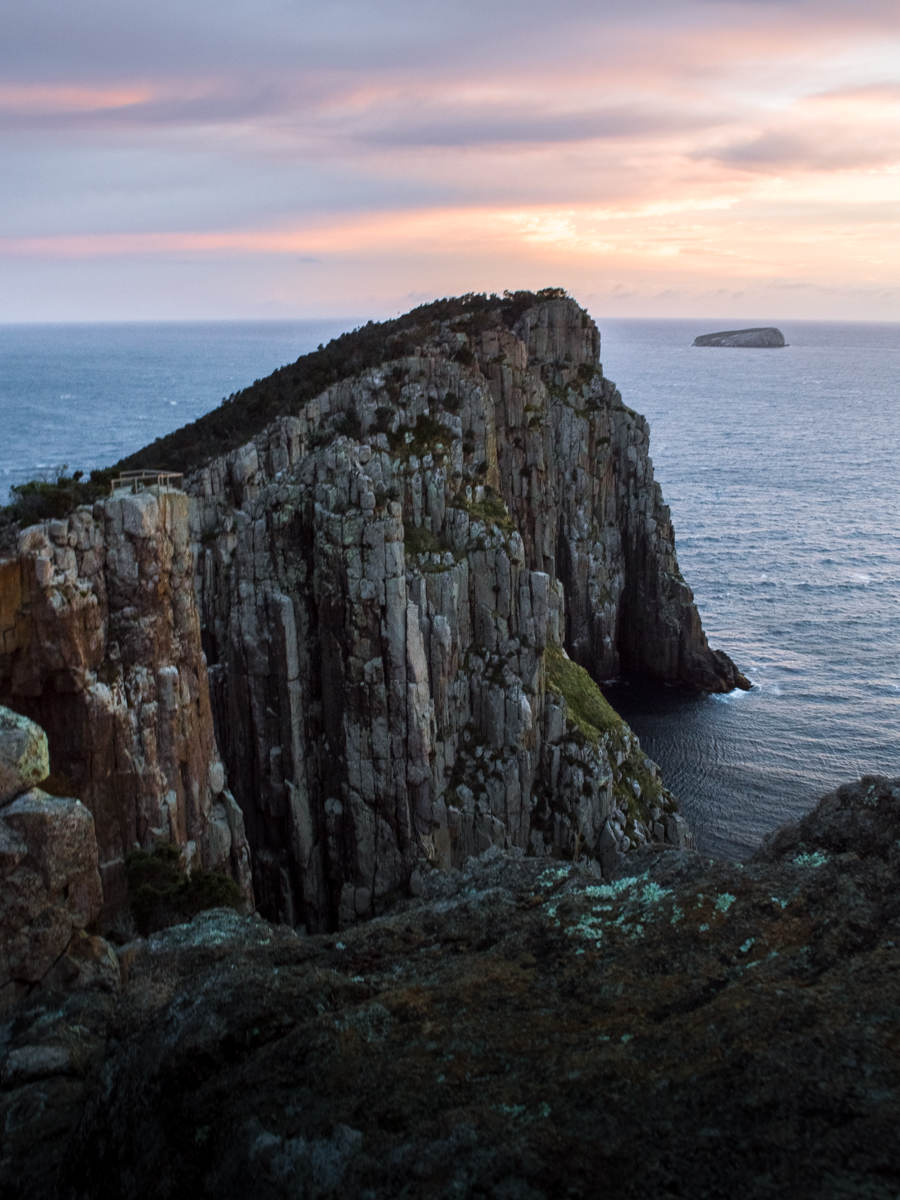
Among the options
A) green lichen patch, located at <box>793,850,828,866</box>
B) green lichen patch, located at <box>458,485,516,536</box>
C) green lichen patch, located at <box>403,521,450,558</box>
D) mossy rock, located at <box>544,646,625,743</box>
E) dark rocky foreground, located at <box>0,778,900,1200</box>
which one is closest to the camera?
dark rocky foreground, located at <box>0,778,900,1200</box>

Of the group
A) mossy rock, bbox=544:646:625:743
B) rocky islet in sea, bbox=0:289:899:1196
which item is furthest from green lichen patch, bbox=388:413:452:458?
mossy rock, bbox=544:646:625:743

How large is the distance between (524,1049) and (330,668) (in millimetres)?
35927

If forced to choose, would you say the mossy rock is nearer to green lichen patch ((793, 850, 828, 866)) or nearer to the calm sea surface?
the calm sea surface

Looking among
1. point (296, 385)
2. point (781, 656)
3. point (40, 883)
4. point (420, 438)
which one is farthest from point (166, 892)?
point (781, 656)

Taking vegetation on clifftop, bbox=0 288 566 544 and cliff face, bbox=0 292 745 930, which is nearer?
cliff face, bbox=0 292 745 930

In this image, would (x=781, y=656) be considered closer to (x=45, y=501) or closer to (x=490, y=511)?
(x=490, y=511)

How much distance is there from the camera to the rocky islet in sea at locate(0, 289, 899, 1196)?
509 inches

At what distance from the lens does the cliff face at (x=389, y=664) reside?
48875 mm

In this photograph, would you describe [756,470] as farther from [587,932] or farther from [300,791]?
[587,932]

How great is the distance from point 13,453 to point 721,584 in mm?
129797

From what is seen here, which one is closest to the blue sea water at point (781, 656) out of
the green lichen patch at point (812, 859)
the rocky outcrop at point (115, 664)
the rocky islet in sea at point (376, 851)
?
the rocky islet in sea at point (376, 851)

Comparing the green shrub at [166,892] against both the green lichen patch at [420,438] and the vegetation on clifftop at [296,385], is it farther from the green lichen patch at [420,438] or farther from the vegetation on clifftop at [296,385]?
the green lichen patch at [420,438]

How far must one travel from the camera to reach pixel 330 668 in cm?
4922

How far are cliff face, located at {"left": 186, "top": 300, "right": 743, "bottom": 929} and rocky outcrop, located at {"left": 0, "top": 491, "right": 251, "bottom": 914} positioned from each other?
12.0 meters
